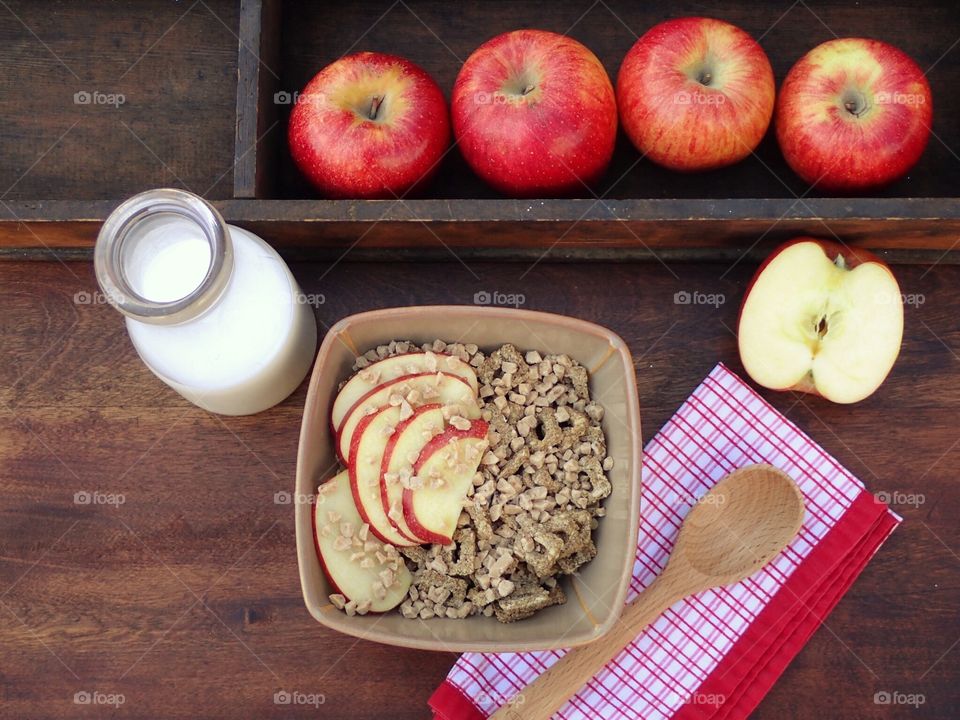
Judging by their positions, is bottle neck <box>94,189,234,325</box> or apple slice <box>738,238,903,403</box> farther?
apple slice <box>738,238,903,403</box>

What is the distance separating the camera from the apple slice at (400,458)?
59cm

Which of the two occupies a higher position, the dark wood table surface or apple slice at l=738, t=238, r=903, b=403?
apple slice at l=738, t=238, r=903, b=403

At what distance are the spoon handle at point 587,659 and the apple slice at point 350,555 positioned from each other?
0.39 ft

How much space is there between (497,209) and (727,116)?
0.61 ft

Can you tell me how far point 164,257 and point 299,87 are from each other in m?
0.23

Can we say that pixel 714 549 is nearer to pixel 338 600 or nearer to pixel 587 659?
pixel 587 659

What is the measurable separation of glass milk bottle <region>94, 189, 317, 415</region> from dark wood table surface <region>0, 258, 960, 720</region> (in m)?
0.09

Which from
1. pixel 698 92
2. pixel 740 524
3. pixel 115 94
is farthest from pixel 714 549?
pixel 115 94

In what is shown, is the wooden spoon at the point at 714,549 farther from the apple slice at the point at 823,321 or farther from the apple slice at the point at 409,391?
the apple slice at the point at 409,391

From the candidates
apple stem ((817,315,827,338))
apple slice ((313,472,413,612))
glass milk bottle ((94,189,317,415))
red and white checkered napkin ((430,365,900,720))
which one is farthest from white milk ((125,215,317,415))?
apple stem ((817,315,827,338))

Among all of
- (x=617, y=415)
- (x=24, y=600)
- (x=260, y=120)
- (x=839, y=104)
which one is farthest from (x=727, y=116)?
(x=24, y=600)

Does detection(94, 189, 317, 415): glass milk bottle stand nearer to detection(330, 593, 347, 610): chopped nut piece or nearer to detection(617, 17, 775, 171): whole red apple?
detection(330, 593, 347, 610): chopped nut piece

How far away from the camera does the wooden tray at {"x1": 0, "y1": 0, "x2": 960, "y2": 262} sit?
685 mm

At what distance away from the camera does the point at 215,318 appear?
570 millimetres
